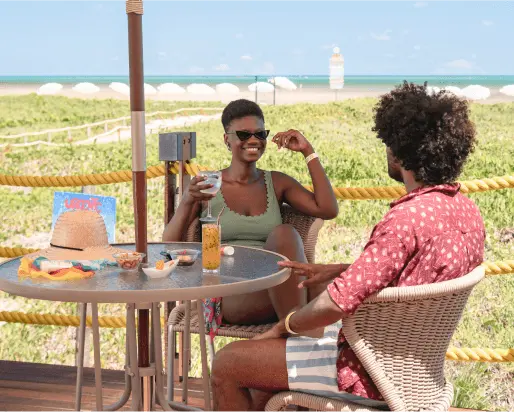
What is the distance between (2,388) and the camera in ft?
11.1

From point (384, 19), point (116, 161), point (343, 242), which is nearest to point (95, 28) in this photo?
point (384, 19)

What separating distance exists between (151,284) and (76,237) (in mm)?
366

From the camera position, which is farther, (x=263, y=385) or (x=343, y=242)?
(x=343, y=242)

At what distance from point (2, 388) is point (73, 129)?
77.3 feet

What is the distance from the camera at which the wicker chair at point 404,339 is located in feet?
6.26

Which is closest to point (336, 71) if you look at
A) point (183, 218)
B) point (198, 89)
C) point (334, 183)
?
point (198, 89)

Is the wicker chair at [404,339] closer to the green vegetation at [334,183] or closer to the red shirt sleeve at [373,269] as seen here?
the red shirt sleeve at [373,269]

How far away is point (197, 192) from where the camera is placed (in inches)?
115

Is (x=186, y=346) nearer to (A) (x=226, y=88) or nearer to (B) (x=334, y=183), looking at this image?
(B) (x=334, y=183)

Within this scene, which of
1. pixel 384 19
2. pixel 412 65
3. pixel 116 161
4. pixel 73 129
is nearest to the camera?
pixel 116 161

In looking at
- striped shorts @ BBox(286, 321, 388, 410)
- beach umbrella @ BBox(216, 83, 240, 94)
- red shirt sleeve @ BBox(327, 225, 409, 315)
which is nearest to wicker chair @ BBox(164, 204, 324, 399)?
striped shorts @ BBox(286, 321, 388, 410)

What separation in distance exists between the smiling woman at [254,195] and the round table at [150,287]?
0.36 metres

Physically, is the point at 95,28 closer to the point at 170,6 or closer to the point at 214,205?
the point at 170,6

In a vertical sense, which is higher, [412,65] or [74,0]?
[74,0]
